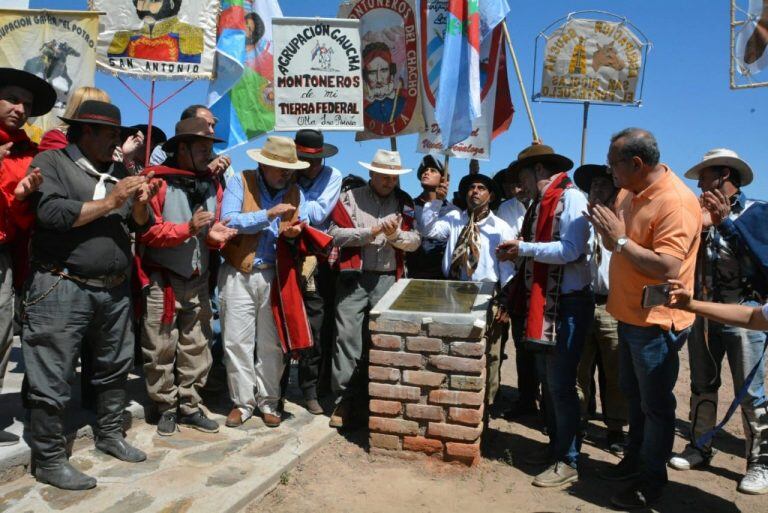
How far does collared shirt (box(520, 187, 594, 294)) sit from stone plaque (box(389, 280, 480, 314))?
0.63 metres

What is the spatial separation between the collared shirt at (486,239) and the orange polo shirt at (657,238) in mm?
1606

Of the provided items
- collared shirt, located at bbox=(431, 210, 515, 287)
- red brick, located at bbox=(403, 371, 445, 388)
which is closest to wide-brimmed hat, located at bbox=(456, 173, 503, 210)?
collared shirt, located at bbox=(431, 210, 515, 287)

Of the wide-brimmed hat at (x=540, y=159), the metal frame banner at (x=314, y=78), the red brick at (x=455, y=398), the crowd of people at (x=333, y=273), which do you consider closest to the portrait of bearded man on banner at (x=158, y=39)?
the metal frame banner at (x=314, y=78)

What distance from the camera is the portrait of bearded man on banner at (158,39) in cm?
602

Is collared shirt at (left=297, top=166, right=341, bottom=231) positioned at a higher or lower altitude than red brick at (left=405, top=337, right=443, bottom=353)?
higher

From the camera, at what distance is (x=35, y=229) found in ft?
11.3

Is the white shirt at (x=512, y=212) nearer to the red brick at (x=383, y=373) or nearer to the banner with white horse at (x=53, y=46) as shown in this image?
the red brick at (x=383, y=373)

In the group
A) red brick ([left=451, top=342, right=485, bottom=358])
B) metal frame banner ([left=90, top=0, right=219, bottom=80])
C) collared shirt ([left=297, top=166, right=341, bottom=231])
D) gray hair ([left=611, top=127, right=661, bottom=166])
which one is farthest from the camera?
metal frame banner ([left=90, top=0, right=219, bottom=80])

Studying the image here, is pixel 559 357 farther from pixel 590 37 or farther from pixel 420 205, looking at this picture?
pixel 590 37

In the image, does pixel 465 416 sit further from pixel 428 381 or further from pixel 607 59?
pixel 607 59

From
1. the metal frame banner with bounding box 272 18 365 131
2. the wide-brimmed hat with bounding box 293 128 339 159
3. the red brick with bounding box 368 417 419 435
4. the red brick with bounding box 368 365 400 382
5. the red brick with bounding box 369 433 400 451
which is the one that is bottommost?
the red brick with bounding box 369 433 400 451

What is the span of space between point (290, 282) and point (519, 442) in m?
2.23

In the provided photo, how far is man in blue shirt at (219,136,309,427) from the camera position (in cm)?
445

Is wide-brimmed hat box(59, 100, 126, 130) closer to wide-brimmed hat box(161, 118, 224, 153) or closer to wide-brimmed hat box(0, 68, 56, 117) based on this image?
wide-brimmed hat box(0, 68, 56, 117)
